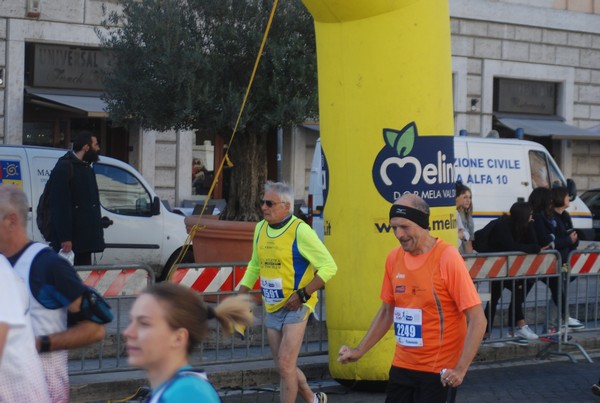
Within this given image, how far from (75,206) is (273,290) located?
318 cm

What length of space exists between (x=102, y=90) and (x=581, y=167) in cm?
1451

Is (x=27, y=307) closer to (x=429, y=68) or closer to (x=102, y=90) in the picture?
(x=429, y=68)

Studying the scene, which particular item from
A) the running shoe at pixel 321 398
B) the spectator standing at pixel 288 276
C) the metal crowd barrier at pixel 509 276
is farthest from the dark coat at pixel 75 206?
the metal crowd barrier at pixel 509 276

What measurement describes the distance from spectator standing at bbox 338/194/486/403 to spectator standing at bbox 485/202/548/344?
5156 millimetres

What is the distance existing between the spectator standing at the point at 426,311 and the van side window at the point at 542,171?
1322 cm

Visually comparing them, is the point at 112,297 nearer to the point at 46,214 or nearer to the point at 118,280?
the point at 118,280

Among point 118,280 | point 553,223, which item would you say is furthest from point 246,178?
point 118,280

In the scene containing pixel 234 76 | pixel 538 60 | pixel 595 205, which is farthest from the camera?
pixel 538 60

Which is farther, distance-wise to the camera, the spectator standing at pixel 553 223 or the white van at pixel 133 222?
the white van at pixel 133 222

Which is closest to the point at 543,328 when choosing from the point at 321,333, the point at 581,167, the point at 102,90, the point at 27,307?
the point at 321,333

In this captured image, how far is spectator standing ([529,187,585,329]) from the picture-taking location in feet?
39.3

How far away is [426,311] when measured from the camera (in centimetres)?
595

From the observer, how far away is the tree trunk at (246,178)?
14.4 m

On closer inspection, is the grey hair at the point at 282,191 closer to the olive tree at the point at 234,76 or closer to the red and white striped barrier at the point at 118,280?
the red and white striped barrier at the point at 118,280
